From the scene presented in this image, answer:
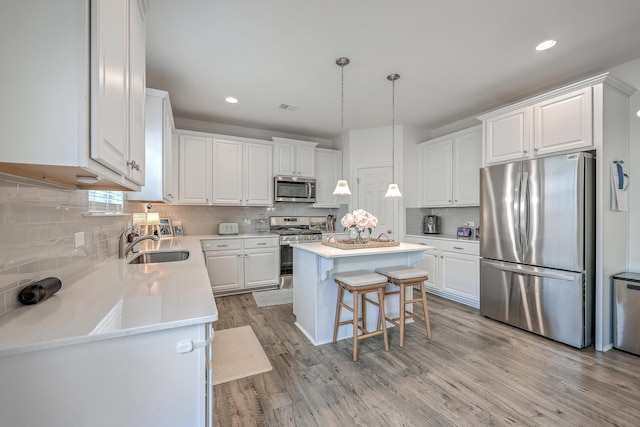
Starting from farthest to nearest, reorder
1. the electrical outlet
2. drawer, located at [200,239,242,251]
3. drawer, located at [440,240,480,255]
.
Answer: drawer, located at [200,239,242,251], drawer, located at [440,240,480,255], the electrical outlet

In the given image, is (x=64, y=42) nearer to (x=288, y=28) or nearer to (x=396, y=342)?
(x=288, y=28)

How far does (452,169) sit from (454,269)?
1.47 metres

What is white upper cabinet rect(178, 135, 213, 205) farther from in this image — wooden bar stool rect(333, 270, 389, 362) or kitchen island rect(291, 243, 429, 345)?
wooden bar stool rect(333, 270, 389, 362)

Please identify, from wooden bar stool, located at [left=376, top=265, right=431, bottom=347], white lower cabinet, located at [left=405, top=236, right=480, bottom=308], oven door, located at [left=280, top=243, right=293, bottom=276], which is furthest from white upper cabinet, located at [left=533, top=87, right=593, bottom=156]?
oven door, located at [left=280, top=243, right=293, bottom=276]

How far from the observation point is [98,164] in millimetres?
918

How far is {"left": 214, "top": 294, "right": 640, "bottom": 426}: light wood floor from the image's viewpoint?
170 centimetres

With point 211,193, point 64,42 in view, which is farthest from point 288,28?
point 211,193

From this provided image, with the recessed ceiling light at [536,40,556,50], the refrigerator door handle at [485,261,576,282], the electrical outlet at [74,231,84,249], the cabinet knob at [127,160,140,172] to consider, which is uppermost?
the recessed ceiling light at [536,40,556,50]

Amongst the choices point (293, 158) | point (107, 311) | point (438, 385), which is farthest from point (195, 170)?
point (438, 385)

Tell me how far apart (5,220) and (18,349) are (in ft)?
1.67

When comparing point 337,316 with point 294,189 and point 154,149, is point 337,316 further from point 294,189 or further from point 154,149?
point 294,189

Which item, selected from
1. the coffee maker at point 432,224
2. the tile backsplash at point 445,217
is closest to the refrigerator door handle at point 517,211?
the tile backsplash at point 445,217

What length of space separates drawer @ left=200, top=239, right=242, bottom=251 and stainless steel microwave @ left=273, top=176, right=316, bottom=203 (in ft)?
3.21

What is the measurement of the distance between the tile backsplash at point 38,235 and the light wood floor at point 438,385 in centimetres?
123
